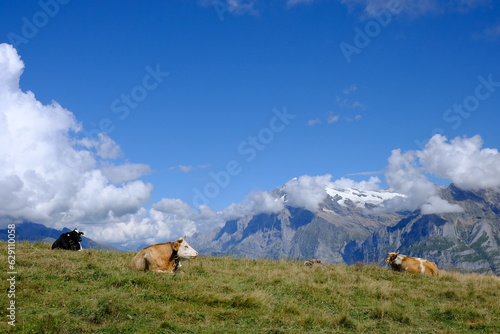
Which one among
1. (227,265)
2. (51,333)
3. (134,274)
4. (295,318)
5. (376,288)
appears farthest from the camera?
(227,265)

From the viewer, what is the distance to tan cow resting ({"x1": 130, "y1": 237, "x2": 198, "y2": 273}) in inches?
686

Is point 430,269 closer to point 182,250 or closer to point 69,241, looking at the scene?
point 182,250

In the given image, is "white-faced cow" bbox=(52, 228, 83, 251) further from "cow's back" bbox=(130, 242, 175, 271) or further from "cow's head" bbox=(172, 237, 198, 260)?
"cow's head" bbox=(172, 237, 198, 260)

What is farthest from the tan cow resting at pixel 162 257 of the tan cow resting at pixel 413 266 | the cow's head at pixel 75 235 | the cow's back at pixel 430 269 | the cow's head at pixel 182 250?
the cow's back at pixel 430 269

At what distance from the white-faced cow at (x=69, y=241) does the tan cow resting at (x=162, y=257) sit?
8.57m

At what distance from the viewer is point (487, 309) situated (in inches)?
561

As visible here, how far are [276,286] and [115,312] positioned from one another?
6819 millimetres

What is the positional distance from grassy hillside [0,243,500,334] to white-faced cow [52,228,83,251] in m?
5.14

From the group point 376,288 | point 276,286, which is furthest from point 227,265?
point 376,288

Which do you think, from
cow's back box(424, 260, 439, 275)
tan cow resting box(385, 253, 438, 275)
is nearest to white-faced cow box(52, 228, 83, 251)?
tan cow resting box(385, 253, 438, 275)

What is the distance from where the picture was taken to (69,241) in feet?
81.0

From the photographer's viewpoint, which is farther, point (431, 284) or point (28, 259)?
point (431, 284)

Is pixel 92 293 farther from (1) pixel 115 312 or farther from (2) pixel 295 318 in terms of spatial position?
(2) pixel 295 318

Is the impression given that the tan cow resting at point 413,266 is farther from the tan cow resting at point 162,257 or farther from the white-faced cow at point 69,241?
the white-faced cow at point 69,241
